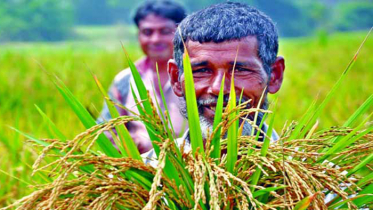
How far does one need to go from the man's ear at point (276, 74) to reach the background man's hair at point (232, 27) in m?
0.04

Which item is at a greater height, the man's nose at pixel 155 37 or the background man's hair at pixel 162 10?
the background man's hair at pixel 162 10

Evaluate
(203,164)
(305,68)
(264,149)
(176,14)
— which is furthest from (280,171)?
(305,68)

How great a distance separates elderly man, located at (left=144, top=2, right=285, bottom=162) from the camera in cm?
181

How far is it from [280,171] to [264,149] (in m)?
0.08

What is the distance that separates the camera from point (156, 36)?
434cm

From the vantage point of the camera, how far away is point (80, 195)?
139cm

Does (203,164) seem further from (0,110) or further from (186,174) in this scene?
(0,110)

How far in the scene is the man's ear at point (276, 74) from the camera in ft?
6.57

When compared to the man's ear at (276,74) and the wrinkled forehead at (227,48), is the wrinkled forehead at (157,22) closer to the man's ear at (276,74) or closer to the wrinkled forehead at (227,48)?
the man's ear at (276,74)

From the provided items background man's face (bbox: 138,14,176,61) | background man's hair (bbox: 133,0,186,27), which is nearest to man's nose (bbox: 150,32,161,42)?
background man's face (bbox: 138,14,176,61)

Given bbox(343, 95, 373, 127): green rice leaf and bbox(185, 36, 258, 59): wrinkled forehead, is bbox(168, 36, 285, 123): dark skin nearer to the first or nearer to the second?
bbox(185, 36, 258, 59): wrinkled forehead

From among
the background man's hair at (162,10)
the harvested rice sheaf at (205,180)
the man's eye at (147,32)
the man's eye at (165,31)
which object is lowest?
the harvested rice sheaf at (205,180)

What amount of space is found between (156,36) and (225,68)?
257cm

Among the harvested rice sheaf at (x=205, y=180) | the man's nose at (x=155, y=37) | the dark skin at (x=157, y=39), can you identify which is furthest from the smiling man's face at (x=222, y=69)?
the man's nose at (x=155, y=37)
